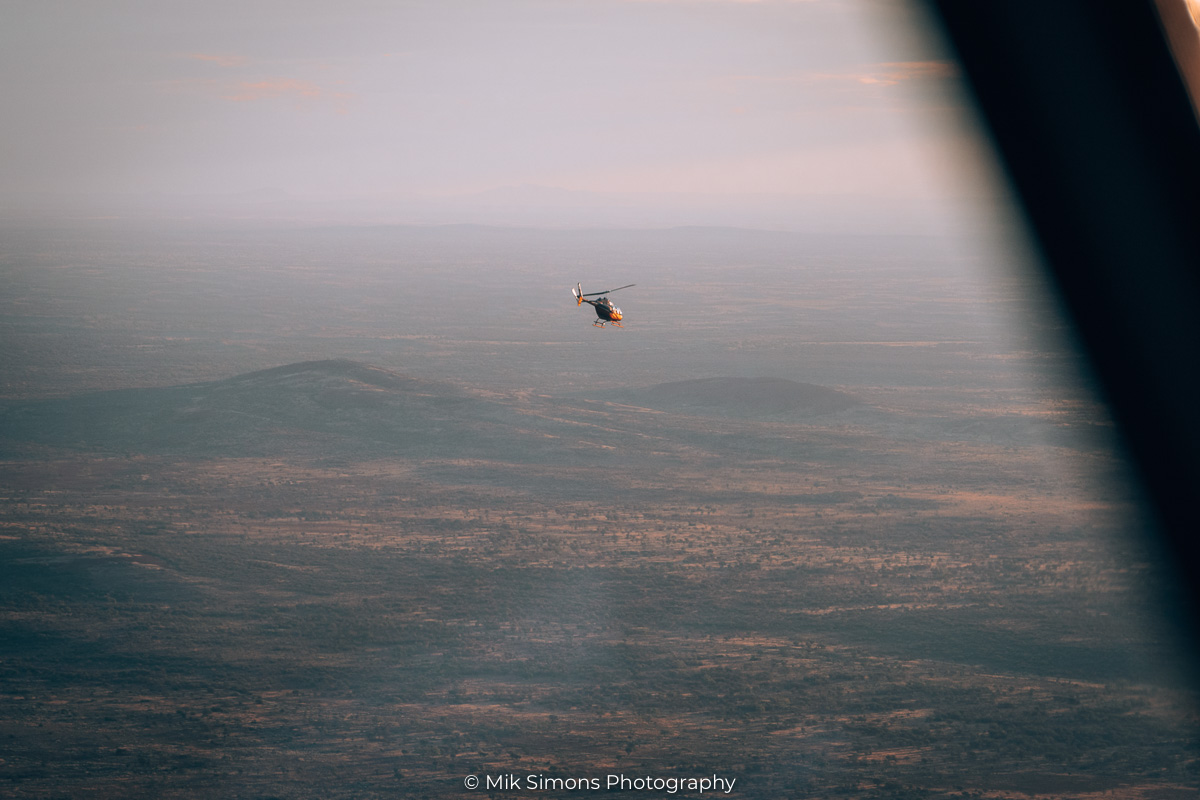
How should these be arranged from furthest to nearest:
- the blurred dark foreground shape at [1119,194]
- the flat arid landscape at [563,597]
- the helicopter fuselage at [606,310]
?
the flat arid landscape at [563,597]
the helicopter fuselage at [606,310]
the blurred dark foreground shape at [1119,194]

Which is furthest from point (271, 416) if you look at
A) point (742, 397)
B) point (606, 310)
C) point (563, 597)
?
point (606, 310)

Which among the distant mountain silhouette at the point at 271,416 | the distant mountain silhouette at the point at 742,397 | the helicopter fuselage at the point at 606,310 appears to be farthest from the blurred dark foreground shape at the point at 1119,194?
the distant mountain silhouette at the point at 742,397

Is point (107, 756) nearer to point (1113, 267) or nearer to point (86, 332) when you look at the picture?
point (1113, 267)

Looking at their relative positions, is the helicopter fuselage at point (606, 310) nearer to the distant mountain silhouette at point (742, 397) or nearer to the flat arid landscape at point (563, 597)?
the flat arid landscape at point (563, 597)

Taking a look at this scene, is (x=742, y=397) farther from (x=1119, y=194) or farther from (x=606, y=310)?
(x=1119, y=194)

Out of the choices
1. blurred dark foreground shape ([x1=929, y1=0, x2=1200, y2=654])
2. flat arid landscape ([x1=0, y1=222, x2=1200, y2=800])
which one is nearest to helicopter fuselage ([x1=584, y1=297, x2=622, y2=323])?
flat arid landscape ([x1=0, y1=222, x2=1200, y2=800])

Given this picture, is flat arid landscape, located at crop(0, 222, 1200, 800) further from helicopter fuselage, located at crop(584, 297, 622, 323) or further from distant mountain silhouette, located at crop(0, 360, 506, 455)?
helicopter fuselage, located at crop(584, 297, 622, 323)
